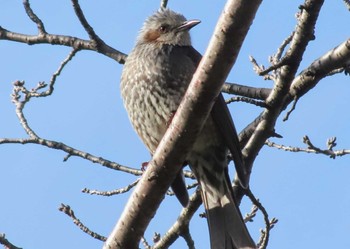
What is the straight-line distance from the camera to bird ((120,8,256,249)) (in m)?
4.88

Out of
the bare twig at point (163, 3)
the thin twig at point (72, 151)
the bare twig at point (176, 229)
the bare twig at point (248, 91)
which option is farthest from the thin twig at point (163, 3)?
the bare twig at point (176, 229)

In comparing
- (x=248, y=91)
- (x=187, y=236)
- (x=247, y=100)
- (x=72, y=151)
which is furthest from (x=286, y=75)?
(x=72, y=151)

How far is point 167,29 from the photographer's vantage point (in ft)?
21.3

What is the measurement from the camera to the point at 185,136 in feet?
12.1

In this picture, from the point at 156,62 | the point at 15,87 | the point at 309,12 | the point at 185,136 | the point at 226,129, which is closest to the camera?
the point at 185,136

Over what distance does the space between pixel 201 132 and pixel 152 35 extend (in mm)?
1669

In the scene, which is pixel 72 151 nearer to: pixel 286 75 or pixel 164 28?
pixel 164 28

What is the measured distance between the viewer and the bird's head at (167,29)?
6.33m

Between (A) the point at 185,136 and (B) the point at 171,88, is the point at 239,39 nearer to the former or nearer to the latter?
(A) the point at 185,136

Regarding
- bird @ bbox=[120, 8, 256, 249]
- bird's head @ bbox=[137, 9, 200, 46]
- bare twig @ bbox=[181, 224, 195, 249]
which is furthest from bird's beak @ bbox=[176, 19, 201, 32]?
bare twig @ bbox=[181, 224, 195, 249]

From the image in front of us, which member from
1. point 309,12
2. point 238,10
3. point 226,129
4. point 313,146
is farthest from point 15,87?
point 238,10

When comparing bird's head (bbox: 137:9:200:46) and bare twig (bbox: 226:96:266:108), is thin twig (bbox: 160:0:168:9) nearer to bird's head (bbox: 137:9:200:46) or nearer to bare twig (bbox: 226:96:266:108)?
bird's head (bbox: 137:9:200:46)

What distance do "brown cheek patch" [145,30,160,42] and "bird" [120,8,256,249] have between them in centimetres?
42

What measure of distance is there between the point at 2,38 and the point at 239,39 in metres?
3.33
